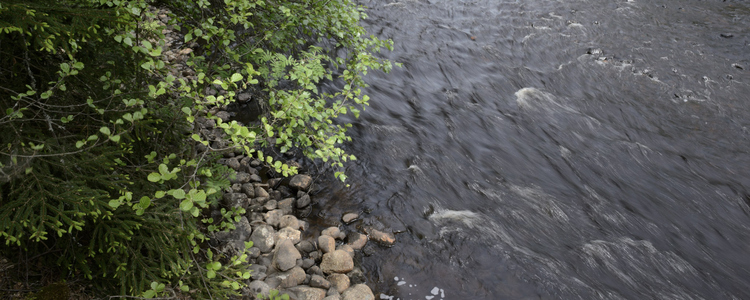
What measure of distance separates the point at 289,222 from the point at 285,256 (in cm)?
68

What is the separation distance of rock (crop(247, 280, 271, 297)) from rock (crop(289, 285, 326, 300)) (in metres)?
0.28

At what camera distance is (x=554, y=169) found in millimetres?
8102

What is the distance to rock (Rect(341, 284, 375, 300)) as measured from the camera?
498 centimetres

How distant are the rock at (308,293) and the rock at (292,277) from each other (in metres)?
0.10

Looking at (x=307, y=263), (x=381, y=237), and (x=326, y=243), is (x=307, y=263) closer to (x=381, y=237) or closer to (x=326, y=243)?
(x=326, y=243)

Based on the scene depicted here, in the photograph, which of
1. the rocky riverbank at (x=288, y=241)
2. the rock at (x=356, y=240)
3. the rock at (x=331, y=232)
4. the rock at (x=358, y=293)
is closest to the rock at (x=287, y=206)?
the rocky riverbank at (x=288, y=241)

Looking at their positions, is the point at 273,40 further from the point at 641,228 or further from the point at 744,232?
the point at 744,232

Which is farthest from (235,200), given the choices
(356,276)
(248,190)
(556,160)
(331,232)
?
(556,160)

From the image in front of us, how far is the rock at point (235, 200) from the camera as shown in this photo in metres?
5.92

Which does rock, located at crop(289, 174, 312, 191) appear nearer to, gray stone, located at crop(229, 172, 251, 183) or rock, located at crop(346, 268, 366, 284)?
gray stone, located at crop(229, 172, 251, 183)

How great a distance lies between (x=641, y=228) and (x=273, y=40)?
6.17 metres

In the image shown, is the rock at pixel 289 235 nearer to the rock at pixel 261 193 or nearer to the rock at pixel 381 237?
the rock at pixel 261 193

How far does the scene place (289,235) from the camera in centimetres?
575

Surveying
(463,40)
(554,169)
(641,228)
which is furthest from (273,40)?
(463,40)
